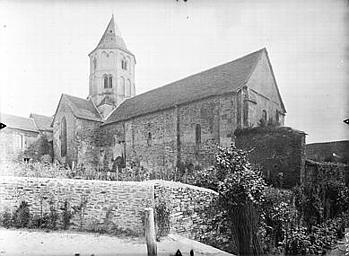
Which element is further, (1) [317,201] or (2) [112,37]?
(1) [317,201]

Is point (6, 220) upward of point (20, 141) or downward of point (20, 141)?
downward

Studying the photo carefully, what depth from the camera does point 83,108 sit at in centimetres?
397

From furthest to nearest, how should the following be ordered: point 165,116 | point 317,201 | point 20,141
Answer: point 165,116, point 317,201, point 20,141

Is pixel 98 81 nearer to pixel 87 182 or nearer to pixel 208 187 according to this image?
pixel 87 182

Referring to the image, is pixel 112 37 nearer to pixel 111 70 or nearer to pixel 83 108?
pixel 83 108

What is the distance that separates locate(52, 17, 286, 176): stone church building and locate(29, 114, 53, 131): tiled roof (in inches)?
4.4

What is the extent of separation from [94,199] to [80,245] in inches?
23.9

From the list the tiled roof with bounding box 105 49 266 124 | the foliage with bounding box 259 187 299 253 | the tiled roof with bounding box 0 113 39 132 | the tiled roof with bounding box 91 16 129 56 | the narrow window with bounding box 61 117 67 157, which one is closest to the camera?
the tiled roof with bounding box 0 113 39 132

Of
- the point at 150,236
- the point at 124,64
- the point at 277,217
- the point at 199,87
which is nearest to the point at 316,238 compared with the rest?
the point at 277,217

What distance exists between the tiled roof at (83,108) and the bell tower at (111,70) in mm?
98

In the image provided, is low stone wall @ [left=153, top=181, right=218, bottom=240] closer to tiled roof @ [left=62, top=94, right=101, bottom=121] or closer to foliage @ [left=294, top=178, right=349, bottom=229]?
foliage @ [left=294, top=178, right=349, bottom=229]

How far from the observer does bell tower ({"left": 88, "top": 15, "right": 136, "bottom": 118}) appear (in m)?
3.16

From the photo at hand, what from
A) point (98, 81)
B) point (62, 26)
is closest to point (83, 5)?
point (62, 26)

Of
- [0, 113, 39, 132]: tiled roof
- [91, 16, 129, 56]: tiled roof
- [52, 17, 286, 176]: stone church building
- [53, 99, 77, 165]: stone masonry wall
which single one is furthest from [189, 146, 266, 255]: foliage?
[0, 113, 39, 132]: tiled roof
